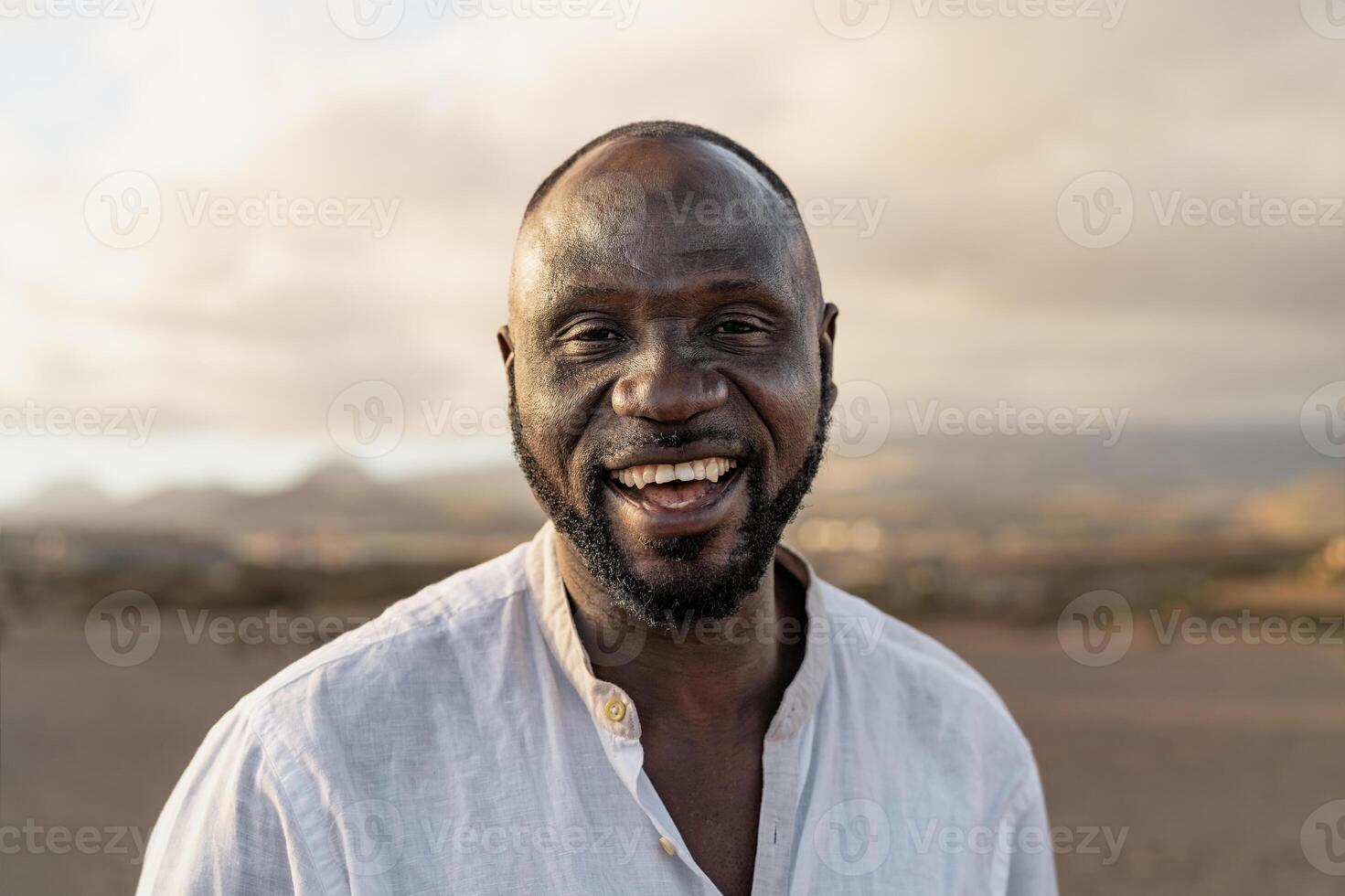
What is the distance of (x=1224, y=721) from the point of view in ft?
52.8

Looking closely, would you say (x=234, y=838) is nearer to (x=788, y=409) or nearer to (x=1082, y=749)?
(x=788, y=409)

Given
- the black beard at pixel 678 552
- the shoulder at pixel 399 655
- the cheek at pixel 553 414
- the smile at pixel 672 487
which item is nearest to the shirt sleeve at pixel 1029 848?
the black beard at pixel 678 552

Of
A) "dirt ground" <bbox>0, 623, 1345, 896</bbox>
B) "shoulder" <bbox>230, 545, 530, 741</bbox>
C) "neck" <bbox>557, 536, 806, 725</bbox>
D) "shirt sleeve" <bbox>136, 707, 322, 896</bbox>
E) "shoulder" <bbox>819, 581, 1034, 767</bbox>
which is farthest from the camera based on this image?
"dirt ground" <bbox>0, 623, 1345, 896</bbox>

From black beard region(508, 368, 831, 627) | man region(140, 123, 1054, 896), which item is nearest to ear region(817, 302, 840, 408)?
man region(140, 123, 1054, 896)

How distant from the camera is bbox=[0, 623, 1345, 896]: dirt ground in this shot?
11.7m

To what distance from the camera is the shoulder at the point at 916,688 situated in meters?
3.09

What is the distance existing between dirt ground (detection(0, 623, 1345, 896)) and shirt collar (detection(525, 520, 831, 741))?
358 inches

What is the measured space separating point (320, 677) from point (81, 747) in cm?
1520

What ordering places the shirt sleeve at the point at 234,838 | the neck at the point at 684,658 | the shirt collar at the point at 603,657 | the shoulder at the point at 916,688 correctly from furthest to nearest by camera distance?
the shoulder at the point at 916,688 < the neck at the point at 684,658 < the shirt collar at the point at 603,657 < the shirt sleeve at the point at 234,838

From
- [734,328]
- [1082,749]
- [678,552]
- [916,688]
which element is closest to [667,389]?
[734,328]

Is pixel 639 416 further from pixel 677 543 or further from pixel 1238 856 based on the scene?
pixel 1238 856

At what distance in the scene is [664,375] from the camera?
2.57 m

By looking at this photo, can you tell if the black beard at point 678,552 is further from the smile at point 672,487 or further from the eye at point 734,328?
the eye at point 734,328

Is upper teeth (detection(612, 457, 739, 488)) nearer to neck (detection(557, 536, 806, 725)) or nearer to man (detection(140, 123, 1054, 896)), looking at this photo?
man (detection(140, 123, 1054, 896))
